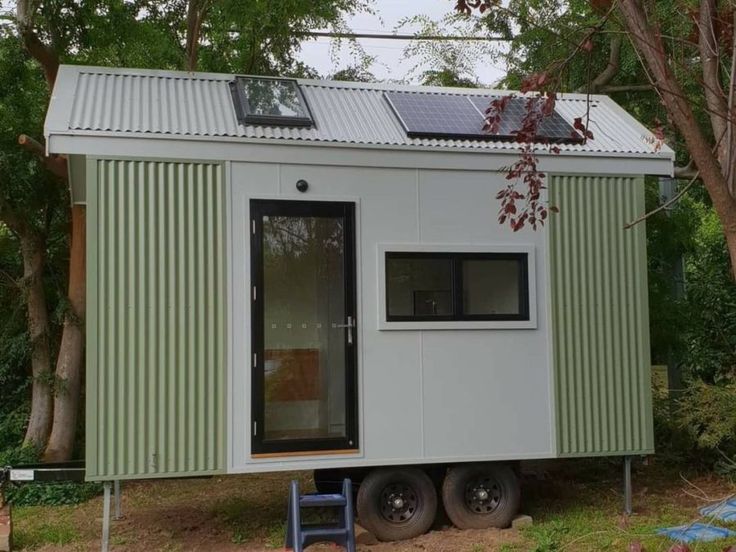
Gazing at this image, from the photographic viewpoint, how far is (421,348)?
7000 mm

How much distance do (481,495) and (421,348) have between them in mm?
1367

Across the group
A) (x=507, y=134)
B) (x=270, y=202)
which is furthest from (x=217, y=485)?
(x=507, y=134)

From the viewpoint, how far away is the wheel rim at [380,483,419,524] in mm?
6989

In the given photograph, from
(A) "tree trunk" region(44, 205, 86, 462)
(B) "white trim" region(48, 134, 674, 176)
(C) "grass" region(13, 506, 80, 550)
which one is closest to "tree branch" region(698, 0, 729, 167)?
(B) "white trim" region(48, 134, 674, 176)

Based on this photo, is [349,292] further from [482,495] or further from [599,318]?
[599,318]

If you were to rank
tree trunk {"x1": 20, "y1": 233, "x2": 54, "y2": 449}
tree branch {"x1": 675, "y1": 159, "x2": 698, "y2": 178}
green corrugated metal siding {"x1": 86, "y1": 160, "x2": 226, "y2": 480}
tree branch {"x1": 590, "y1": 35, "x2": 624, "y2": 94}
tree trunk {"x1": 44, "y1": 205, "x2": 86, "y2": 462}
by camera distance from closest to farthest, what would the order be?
green corrugated metal siding {"x1": 86, "y1": 160, "x2": 226, "y2": 480}
tree trunk {"x1": 44, "y1": 205, "x2": 86, "y2": 462}
tree trunk {"x1": 20, "y1": 233, "x2": 54, "y2": 449}
tree branch {"x1": 675, "y1": 159, "x2": 698, "y2": 178}
tree branch {"x1": 590, "y1": 35, "x2": 624, "y2": 94}

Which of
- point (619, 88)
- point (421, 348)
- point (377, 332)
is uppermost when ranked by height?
point (619, 88)

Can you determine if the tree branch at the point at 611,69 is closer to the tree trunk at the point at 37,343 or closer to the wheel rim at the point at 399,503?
the wheel rim at the point at 399,503

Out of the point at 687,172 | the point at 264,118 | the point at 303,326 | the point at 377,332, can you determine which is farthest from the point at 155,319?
the point at 687,172

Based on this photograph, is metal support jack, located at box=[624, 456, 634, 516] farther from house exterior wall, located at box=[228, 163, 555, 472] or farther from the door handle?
the door handle

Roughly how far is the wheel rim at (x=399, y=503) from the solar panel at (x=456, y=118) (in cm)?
290

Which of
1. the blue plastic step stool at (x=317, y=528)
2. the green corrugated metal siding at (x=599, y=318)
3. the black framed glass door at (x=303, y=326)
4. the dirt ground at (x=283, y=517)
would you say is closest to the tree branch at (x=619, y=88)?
the green corrugated metal siding at (x=599, y=318)

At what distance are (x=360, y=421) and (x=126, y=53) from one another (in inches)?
222

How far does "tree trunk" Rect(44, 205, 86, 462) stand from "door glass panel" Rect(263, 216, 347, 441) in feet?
12.4
